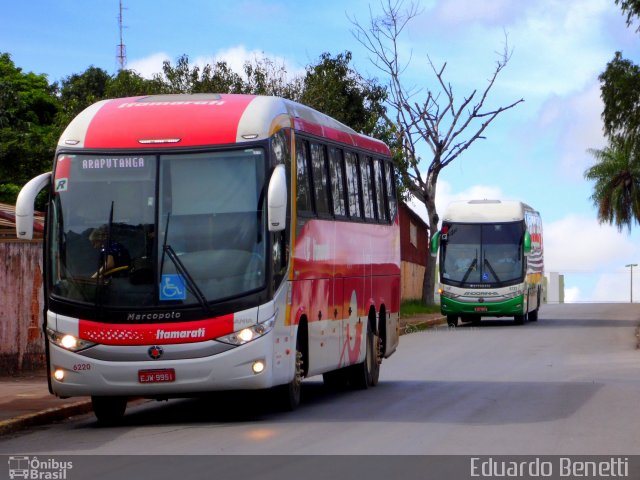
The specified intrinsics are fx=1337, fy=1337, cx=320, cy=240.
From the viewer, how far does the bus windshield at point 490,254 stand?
132ft

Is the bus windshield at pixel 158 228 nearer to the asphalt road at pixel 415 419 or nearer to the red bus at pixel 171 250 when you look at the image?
the red bus at pixel 171 250

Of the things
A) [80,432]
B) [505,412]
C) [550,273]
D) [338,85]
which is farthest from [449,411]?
[550,273]

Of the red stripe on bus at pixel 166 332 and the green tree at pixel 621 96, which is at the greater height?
the green tree at pixel 621 96

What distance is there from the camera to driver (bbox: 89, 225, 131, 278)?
13.8 m

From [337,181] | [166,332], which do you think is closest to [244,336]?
[166,332]

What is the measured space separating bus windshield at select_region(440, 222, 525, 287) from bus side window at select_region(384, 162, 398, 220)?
19559mm

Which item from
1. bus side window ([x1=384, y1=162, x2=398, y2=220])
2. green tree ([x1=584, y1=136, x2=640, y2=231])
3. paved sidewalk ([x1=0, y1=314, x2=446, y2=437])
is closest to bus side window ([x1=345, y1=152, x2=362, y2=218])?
bus side window ([x1=384, y1=162, x2=398, y2=220])

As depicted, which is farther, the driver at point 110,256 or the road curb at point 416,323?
the road curb at point 416,323

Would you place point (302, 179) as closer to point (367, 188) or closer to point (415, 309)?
point (367, 188)

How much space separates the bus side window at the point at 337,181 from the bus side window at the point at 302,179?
1243 millimetres

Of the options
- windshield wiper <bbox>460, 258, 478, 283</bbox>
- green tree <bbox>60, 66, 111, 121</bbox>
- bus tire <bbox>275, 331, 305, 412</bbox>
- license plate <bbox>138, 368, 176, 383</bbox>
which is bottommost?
bus tire <bbox>275, 331, 305, 412</bbox>

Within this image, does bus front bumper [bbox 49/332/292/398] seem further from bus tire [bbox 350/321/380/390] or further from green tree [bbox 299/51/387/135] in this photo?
green tree [bbox 299/51/387/135]
